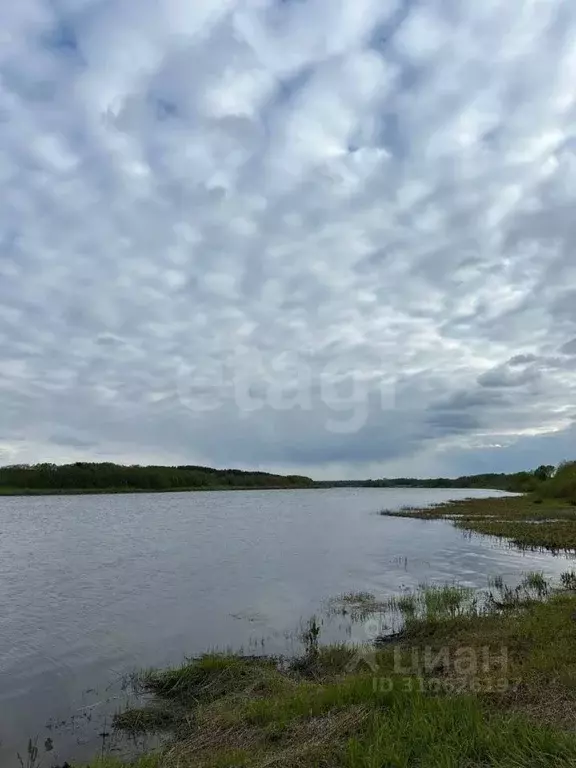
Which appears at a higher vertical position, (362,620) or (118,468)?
(118,468)

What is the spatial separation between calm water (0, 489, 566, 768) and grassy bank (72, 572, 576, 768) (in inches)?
62.1

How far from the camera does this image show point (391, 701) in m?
8.44

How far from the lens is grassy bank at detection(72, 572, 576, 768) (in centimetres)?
664

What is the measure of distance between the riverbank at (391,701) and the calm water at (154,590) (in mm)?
1444

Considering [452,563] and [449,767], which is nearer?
[449,767]

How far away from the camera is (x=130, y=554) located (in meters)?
31.2

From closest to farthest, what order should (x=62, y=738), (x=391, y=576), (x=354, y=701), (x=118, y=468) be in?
(x=354, y=701) < (x=62, y=738) < (x=391, y=576) < (x=118, y=468)

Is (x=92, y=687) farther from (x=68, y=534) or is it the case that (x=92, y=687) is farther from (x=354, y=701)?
(x=68, y=534)

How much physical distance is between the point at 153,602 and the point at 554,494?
6407cm

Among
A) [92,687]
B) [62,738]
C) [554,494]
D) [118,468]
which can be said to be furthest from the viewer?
[118,468]

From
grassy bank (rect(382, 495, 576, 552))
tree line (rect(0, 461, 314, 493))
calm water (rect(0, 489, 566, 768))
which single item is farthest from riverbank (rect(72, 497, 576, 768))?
tree line (rect(0, 461, 314, 493))

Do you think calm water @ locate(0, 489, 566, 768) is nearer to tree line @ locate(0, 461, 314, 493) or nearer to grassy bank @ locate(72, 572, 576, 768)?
grassy bank @ locate(72, 572, 576, 768)

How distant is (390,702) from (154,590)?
14937 mm

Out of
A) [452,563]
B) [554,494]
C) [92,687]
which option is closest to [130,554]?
[452,563]
